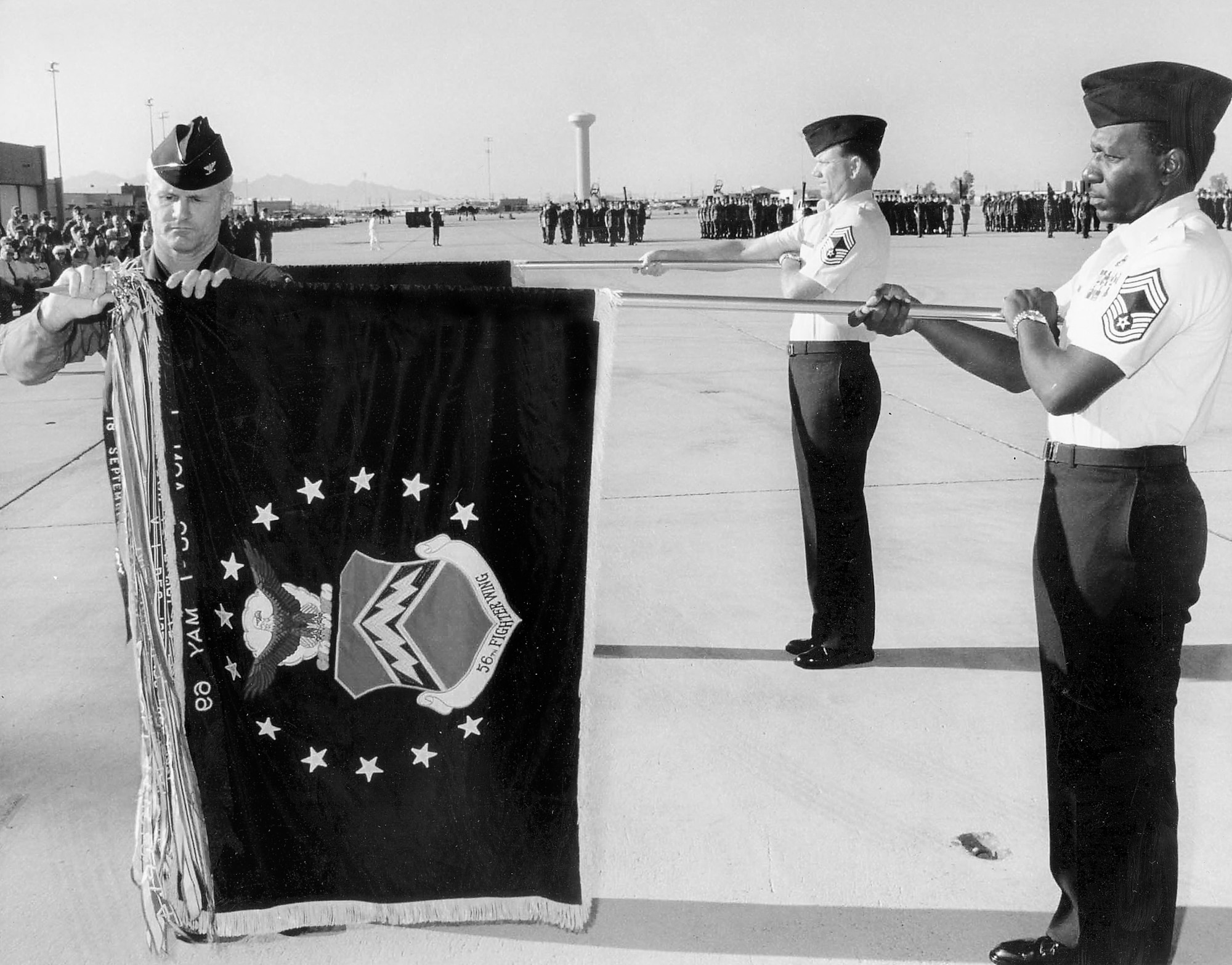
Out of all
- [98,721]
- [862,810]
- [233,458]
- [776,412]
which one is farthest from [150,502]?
[776,412]

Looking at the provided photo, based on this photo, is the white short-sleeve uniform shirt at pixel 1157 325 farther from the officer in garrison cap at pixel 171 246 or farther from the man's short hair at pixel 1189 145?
the officer in garrison cap at pixel 171 246

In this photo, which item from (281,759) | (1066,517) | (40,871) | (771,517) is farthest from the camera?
(771,517)

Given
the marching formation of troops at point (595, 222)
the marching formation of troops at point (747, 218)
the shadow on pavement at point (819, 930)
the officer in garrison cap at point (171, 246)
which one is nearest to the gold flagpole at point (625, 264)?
the officer in garrison cap at point (171, 246)

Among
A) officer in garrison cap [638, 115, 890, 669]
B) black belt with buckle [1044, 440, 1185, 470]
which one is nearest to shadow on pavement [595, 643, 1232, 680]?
officer in garrison cap [638, 115, 890, 669]

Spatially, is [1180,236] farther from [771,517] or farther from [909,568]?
[771,517]

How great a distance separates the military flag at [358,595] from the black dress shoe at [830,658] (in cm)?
166

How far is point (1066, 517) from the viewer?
2.27 meters

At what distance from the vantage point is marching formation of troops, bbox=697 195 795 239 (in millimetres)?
42875

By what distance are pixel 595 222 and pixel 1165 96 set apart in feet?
144

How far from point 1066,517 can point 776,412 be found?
6543 millimetres

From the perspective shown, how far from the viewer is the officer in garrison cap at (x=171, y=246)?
8.40 ft

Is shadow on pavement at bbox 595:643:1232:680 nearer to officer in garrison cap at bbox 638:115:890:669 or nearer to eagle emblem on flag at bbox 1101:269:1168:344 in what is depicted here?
officer in garrison cap at bbox 638:115:890:669

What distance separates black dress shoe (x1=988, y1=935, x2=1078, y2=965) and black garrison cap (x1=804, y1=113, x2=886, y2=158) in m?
2.58

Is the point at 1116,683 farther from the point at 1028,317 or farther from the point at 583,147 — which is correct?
the point at 583,147
